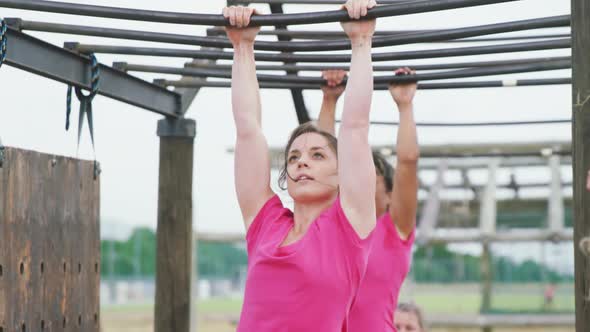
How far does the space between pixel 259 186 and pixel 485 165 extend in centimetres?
1348

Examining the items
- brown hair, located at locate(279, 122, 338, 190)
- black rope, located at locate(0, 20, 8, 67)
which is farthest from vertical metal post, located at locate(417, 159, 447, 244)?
black rope, located at locate(0, 20, 8, 67)

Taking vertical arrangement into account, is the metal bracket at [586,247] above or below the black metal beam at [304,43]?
below

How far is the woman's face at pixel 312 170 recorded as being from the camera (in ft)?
9.43

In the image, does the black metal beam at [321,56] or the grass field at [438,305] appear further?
the grass field at [438,305]

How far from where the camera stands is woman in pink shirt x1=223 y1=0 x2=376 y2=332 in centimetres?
273

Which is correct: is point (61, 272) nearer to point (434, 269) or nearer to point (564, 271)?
point (564, 271)

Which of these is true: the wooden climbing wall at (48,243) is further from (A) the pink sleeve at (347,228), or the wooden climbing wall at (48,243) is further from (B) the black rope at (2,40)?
(A) the pink sleeve at (347,228)

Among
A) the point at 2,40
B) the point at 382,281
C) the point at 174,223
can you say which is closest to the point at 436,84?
the point at 382,281

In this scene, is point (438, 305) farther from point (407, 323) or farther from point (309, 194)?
point (309, 194)

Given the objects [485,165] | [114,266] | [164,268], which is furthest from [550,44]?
[114,266]

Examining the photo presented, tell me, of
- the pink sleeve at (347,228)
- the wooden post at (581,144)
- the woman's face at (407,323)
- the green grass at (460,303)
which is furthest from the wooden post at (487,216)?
the wooden post at (581,144)

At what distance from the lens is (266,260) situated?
9.09 feet

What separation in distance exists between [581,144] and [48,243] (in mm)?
1804

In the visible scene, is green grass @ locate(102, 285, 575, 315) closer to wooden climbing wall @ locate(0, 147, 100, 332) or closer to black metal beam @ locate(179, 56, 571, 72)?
black metal beam @ locate(179, 56, 571, 72)
